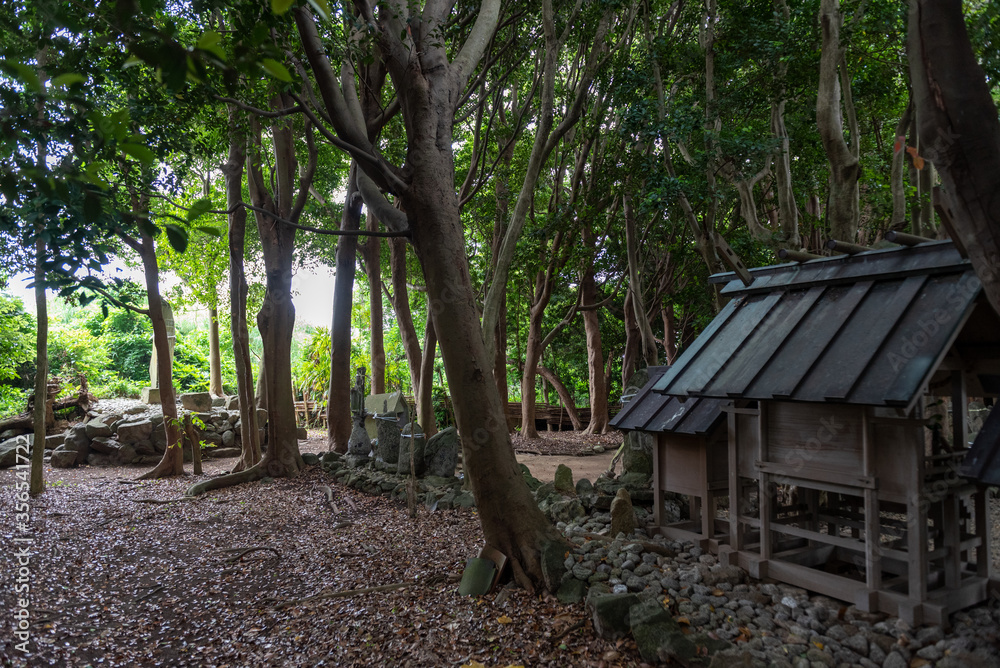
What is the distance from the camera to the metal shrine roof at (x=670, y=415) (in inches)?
222

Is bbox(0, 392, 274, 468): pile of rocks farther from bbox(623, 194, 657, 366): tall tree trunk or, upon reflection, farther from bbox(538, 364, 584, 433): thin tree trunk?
bbox(623, 194, 657, 366): tall tree trunk

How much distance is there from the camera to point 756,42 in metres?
8.26

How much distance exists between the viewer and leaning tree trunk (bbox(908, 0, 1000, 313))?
2643 millimetres

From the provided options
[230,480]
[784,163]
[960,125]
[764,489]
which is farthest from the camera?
[230,480]

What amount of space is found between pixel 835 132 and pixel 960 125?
4.94m

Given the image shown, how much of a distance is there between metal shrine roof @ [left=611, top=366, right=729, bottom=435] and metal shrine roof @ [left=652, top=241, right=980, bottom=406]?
43cm

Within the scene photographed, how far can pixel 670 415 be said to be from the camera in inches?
237

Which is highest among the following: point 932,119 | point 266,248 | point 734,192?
point 734,192

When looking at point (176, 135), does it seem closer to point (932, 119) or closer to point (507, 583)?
point (507, 583)

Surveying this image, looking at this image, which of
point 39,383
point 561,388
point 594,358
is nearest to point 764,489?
point 39,383

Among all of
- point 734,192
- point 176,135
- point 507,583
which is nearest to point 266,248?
point 176,135

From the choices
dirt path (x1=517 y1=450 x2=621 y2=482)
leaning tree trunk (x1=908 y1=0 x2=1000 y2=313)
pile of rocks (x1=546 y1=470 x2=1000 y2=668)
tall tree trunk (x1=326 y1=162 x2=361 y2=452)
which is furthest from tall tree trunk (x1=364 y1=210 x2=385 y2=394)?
leaning tree trunk (x1=908 y1=0 x2=1000 y2=313)

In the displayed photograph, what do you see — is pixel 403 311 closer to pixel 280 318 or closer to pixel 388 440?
pixel 280 318

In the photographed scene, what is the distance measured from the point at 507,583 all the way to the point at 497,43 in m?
8.39
